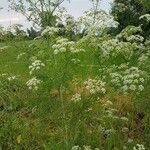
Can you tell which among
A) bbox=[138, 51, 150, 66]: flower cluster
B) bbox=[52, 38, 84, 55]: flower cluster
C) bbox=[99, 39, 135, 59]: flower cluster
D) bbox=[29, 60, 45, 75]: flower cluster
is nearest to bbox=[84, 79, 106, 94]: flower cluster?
bbox=[99, 39, 135, 59]: flower cluster

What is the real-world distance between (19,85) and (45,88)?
A: 158 inches

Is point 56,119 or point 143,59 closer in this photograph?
point 56,119

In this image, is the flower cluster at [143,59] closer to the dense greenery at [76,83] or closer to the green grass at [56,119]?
the dense greenery at [76,83]

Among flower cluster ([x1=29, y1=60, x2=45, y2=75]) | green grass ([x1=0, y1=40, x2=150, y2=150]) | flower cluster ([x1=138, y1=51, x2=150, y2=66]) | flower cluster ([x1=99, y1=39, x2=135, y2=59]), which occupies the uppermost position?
flower cluster ([x1=99, y1=39, x2=135, y2=59])

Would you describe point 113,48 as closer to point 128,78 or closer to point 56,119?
point 128,78

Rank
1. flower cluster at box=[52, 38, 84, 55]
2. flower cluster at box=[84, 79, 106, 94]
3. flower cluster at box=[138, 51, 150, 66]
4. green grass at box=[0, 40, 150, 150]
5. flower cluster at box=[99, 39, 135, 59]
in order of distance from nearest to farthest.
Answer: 1. flower cluster at box=[52, 38, 84, 55]
2. flower cluster at box=[84, 79, 106, 94]
3. flower cluster at box=[99, 39, 135, 59]
4. green grass at box=[0, 40, 150, 150]
5. flower cluster at box=[138, 51, 150, 66]

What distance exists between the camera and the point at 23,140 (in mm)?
9531

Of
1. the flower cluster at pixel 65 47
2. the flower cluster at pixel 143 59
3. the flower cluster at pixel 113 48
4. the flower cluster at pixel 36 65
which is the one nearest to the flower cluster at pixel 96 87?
the flower cluster at pixel 113 48

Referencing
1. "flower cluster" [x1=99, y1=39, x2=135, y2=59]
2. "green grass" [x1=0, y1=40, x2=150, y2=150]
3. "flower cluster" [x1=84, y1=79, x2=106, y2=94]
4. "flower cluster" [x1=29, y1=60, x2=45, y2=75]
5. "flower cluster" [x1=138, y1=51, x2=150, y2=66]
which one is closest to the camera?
"flower cluster" [x1=84, y1=79, x2=106, y2=94]

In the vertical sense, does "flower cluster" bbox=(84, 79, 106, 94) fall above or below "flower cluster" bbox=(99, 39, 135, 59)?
below

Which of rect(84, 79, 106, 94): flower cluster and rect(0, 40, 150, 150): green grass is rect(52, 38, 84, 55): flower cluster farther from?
rect(84, 79, 106, 94): flower cluster

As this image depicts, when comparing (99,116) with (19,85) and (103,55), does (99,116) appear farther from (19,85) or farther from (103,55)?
(19,85)

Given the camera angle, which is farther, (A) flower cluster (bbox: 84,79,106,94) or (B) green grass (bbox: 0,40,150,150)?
(B) green grass (bbox: 0,40,150,150)

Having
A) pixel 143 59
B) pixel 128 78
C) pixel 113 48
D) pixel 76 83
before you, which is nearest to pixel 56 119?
pixel 76 83
